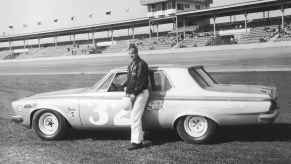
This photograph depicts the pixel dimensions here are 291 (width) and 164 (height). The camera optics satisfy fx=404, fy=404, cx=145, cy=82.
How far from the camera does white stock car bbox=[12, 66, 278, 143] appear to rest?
6.45 metres

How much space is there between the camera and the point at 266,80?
1614cm

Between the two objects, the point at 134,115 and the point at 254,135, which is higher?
the point at 134,115

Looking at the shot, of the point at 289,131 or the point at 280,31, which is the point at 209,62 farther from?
the point at 289,131

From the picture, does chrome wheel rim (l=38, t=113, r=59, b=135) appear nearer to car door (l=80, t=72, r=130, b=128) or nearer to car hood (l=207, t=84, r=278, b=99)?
car door (l=80, t=72, r=130, b=128)

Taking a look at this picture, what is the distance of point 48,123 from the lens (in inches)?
299

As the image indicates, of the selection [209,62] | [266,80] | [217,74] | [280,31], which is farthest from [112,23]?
[266,80]

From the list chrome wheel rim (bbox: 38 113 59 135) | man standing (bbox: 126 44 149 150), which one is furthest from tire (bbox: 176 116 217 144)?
chrome wheel rim (bbox: 38 113 59 135)

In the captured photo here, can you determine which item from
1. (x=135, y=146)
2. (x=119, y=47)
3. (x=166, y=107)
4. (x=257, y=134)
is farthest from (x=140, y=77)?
(x=119, y=47)

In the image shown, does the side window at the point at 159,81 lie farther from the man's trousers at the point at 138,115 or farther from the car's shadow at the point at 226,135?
the car's shadow at the point at 226,135

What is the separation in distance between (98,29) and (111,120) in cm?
5971

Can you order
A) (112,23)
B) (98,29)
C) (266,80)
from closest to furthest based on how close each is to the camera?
(266,80) → (112,23) → (98,29)

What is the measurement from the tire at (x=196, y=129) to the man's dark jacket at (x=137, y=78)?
892 mm

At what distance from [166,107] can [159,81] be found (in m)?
0.53

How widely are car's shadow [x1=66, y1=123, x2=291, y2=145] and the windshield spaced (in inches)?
33.9
